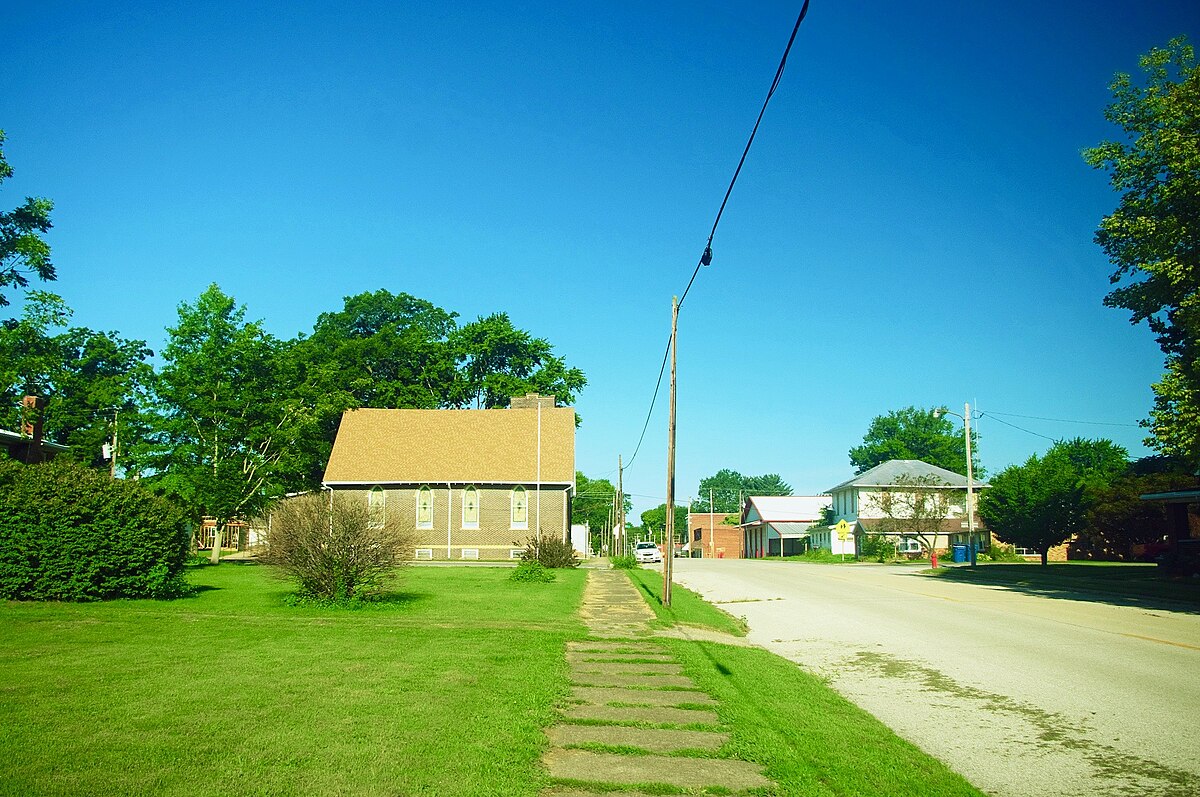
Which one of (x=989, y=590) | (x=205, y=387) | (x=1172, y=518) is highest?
(x=205, y=387)

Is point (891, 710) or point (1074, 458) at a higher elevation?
point (1074, 458)

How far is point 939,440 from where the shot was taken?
10781 cm

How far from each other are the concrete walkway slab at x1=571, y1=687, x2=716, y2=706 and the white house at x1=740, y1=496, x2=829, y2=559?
74.1 meters

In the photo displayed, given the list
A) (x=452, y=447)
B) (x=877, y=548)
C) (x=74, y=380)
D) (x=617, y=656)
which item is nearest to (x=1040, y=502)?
(x=877, y=548)

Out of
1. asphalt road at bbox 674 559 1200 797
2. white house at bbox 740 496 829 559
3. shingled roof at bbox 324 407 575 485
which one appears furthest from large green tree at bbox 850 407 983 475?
asphalt road at bbox 674 559 1200 797

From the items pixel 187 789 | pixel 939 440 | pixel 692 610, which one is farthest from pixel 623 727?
pixel 939 440

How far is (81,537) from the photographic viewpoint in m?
15.9

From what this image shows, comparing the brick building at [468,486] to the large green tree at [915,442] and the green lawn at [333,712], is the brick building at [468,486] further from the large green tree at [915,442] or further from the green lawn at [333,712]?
Answer: the large green tree at [915,442]

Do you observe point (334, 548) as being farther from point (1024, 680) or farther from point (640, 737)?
point (1024, 680)

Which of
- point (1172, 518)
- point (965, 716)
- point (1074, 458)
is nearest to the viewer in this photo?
point (965, 716)

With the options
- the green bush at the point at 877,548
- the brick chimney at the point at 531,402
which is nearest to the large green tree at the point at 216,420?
the brick chimney at the point at 531,402

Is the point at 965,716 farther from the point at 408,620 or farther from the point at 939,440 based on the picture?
the point at 939,440

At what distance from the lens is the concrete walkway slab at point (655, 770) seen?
5.86m

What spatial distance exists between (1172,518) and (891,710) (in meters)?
32.2
